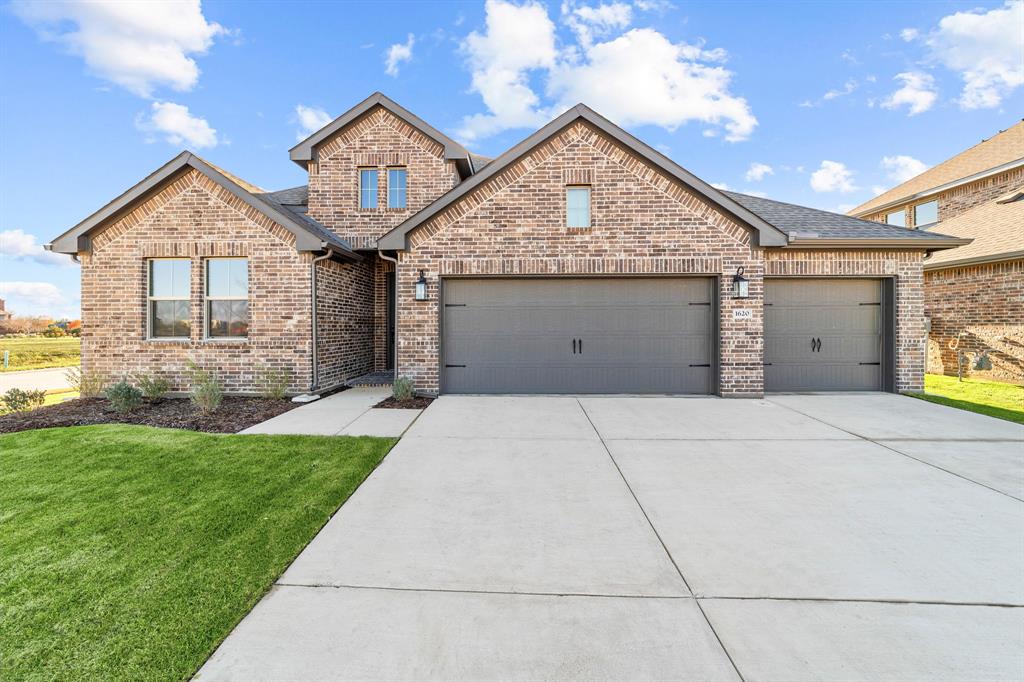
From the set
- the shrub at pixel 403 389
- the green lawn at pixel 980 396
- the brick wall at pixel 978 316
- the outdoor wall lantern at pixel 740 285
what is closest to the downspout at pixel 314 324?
the shrub at pixel 403 389

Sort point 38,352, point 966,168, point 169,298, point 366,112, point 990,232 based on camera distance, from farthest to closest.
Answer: point 38,352 < point 966,168 < point 990,232 < point 366,112 < point 169,298

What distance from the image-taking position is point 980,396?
8805 millimetres

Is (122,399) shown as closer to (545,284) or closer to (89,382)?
(89,382)

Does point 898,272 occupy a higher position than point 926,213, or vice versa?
point 926,213

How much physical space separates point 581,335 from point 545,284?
4.11 feet

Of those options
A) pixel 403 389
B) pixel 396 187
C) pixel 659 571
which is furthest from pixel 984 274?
pixel 396 187

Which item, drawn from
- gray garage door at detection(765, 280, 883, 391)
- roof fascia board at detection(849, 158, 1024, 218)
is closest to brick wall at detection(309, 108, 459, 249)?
gray garage door at detection(765, 280, 883, 391)

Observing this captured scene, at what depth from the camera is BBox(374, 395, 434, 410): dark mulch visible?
7.54 m

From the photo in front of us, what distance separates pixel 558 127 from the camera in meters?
8.27

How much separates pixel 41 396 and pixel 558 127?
10785mm

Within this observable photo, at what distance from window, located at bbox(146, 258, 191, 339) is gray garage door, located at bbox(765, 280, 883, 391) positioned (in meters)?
11.9

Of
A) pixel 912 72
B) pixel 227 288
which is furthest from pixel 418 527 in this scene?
pixel 912 72

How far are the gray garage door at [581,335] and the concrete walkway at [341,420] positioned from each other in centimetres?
177

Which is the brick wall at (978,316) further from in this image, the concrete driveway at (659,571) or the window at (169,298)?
the window at (169,298)
